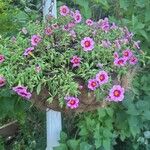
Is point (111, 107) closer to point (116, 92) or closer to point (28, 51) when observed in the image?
point (116, 92)

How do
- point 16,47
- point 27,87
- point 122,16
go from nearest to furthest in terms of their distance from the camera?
point 27,87 < point 16,47 < point 122,16

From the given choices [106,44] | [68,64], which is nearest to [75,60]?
[68,64]

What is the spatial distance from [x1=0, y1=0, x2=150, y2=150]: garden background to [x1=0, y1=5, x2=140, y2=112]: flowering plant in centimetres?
21

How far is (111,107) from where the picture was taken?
7.62 feet

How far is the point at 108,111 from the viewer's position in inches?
90.4

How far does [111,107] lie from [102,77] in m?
0.61

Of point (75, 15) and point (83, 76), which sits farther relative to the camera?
point (75, 15)

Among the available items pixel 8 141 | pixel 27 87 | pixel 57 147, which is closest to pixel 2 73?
pixel 27 87

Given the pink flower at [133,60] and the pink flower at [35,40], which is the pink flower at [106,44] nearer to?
the pink flower at [133,60]

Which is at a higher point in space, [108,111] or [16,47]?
[16,47]

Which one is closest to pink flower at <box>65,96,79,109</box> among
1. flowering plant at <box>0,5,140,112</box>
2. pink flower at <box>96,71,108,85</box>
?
flowering plant at <box>0,5,140,112</box>

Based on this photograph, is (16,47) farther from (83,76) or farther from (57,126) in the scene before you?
(57,126)

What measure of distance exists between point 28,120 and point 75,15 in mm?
1297

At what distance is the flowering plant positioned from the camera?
1738 mm
